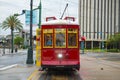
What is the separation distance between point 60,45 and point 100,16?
461 feet

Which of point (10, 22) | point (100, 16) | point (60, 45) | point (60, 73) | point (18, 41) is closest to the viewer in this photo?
point (60, 45)

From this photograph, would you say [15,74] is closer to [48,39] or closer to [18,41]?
[48,39]

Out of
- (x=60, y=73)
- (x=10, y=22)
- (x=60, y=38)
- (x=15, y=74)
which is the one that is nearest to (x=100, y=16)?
(x=10, y=22)

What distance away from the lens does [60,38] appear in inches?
846

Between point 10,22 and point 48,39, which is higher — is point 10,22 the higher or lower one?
the higher one

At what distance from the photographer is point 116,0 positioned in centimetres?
15825

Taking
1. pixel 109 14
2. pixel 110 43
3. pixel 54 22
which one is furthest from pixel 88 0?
pixel 54 22

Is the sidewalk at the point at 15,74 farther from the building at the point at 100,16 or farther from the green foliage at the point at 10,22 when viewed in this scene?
the building at the point at 100,16

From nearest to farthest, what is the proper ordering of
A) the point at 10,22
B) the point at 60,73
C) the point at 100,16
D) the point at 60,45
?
the point at 60,45, the point at 60,73, the point at 10,22, the point at 100,16

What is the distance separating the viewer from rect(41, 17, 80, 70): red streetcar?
2123 centimetres

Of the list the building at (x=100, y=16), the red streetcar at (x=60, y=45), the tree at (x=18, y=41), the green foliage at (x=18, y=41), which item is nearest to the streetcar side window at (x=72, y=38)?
the red streetcar at (x=60, y=45)

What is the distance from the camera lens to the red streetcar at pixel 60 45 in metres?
21.2

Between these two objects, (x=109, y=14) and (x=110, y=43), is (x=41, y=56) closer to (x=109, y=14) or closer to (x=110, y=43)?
(x=110, y=43)

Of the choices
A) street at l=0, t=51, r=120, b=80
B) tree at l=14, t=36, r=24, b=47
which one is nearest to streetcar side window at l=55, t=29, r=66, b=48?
street at l=0, t=51, r=120, b=80
